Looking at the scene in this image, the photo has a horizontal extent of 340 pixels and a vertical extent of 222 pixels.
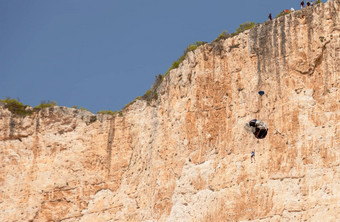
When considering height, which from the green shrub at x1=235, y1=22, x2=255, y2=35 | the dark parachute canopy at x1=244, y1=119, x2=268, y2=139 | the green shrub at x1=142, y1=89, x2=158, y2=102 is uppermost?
the green shrub at x1=235, y1=22, x2=255, y2=35

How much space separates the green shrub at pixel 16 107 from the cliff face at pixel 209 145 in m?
0.38

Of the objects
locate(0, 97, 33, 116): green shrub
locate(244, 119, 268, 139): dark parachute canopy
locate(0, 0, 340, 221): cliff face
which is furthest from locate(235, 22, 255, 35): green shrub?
locate(0, 97, 33, 116): green shrub

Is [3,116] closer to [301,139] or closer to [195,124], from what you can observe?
[195,124]

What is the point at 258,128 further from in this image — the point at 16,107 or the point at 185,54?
the point at 16,107

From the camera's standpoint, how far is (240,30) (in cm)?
4453

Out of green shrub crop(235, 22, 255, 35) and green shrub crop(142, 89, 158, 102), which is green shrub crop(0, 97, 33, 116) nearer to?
green shrub crop(142, 89, 158, 102)

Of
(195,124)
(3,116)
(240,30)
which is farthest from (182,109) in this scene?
(3,116)

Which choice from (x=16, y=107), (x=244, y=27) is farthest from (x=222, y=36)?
(x=16, y=107)

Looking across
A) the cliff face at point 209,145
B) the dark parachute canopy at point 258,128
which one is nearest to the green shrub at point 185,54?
the cliff face at point 209,145

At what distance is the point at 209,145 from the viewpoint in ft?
142

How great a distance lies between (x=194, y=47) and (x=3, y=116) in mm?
11237

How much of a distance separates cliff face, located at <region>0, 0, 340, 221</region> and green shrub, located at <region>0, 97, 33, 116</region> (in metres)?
0.38

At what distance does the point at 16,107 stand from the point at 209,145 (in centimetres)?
1284

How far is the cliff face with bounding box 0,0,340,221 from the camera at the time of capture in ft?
131
